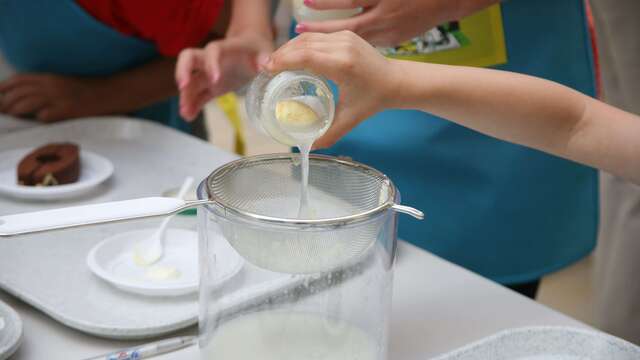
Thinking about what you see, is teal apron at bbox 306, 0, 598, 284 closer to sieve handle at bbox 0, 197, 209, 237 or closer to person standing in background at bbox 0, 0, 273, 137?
person standing in background at bbox 0, 0, 273, 137

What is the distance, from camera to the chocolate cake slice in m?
1.11

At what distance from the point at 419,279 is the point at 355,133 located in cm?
36

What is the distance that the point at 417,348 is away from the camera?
0.79m

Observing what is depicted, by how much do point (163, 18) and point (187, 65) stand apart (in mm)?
401

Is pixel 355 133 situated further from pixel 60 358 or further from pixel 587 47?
pixel 60 358

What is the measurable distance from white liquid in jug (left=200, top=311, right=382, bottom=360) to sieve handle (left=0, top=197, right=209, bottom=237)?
0.13m

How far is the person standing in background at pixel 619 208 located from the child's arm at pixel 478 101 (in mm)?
457

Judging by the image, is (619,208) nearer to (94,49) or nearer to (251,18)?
(251,18)

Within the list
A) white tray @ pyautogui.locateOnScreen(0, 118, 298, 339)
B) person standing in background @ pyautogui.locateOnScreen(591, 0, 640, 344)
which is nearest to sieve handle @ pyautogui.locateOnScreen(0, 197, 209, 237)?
white tray @ pyautogui.locateOnScreen(0, 118, 298, 339)

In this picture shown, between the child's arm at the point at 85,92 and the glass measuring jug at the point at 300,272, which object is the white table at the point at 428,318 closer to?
the glass measuring jug at the point at 300,272

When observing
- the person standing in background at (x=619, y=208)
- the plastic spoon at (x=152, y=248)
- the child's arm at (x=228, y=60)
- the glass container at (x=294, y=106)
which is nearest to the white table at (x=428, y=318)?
the plastic spoon at (x=152, y=248)

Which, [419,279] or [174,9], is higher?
[174,9]

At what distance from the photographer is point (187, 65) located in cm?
113

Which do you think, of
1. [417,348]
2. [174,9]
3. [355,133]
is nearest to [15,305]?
[417,348]
